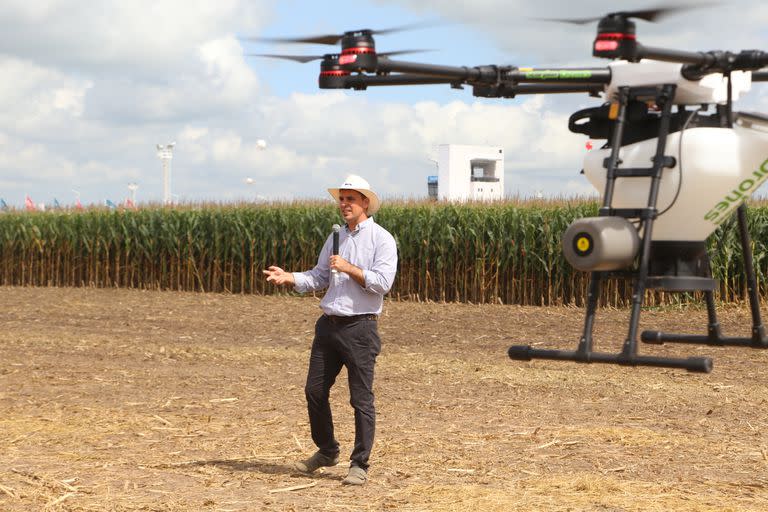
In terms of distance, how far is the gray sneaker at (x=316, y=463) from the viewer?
8086mm

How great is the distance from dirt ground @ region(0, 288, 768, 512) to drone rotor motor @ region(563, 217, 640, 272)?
3.20m

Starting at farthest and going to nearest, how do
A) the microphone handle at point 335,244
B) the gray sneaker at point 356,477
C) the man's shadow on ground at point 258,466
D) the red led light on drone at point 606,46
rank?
the man's shadow on ground at point 258,466 → the gray sneaker at point 356,477 → the microphone handle at point 335,244 → the red led light on drone at point 606,46

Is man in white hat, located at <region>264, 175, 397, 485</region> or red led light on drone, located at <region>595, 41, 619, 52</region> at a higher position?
red led light on drone, located at <region>595, 41, 619, 52</region>

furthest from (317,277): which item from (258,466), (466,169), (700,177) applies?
(466,169)

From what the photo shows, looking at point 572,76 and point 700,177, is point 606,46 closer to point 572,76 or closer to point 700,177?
point 572,76

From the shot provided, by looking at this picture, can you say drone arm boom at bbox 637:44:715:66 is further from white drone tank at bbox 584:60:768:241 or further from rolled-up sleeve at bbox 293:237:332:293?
rolled-up sleeve at bbox 293:237:332:293

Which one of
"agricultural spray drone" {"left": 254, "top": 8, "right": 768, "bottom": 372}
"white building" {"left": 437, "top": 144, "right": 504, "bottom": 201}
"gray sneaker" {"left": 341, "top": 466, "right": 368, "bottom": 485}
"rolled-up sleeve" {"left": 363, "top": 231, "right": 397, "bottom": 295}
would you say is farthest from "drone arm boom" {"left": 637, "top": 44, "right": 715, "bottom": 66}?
"white building" {"left": 437, "top": 144, "right": 504, "bottom": 201}

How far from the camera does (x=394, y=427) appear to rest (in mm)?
10172

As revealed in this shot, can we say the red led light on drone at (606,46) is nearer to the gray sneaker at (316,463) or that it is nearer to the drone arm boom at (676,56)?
the drone arm boom at (676,56)

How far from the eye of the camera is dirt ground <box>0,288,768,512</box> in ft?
24.9

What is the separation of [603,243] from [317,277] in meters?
3.61

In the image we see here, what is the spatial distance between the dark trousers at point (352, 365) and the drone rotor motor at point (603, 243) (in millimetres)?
3167

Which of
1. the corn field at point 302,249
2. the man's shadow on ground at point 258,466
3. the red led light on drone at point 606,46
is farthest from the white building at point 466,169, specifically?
the red led light on drone at point 606,46

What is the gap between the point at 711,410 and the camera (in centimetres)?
1114
